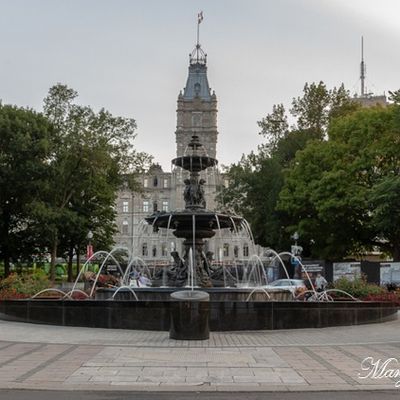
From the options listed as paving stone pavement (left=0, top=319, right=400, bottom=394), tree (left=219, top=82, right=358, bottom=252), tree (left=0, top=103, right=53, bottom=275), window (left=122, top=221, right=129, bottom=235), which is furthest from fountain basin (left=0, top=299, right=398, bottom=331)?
window (left=122, top=221, right=129, bottom=235)

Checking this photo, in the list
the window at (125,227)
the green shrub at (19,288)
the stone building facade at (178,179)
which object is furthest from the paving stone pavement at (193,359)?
the window at (125,227)

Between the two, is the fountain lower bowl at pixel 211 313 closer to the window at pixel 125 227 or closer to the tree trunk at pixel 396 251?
the tree trunk at pixel 396 251

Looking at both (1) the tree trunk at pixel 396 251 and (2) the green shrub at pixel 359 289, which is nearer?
(2) the green shrub at pixel 359 289

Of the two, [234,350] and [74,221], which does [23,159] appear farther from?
[234,350]

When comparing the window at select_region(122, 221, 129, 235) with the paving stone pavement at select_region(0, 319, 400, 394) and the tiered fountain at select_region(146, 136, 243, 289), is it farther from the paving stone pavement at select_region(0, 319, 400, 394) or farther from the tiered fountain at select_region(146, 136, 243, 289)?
the paving stone pavement at select_region(0, 319, 400, 394)

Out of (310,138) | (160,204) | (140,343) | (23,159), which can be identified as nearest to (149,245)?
(160,204)

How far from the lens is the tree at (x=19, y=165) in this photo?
39938mm

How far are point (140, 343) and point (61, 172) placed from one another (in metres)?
30.3

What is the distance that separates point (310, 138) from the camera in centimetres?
5212

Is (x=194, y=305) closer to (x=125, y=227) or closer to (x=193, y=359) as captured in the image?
(x=193, y=359)

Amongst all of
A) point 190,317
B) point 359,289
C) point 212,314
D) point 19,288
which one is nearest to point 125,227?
point 19,288
